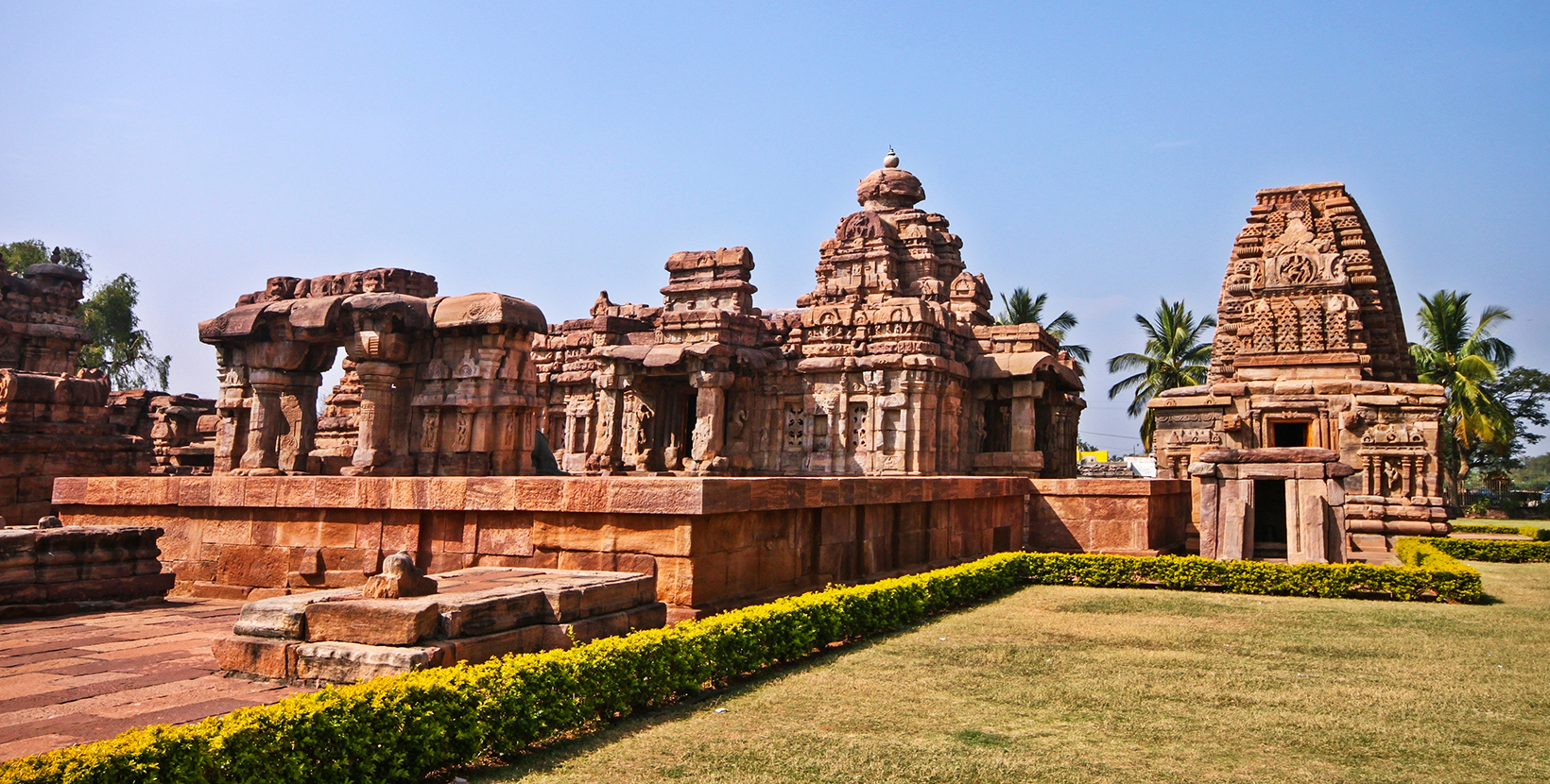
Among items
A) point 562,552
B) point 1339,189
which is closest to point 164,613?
point 562,552

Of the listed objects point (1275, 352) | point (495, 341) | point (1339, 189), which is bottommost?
point (495, 341)

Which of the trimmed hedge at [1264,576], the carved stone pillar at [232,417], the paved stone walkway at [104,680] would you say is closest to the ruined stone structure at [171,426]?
the carved stone pillar at [232,417]

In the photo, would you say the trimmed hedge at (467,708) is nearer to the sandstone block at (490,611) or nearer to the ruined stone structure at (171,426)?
the sandstone block at (490,611)

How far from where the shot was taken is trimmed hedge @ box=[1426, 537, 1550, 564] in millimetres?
16328

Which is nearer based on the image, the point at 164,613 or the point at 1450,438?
the point at 164,613

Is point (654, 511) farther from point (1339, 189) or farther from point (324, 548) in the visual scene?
point (1339, 189)

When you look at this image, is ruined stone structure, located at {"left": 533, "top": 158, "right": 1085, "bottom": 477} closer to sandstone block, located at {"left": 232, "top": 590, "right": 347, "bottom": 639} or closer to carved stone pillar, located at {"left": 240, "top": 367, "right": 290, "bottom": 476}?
carved stone pillar, located at {"left": 240, "top": 367, "right": 290, "bottom": 476}

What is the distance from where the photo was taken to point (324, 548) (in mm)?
8211

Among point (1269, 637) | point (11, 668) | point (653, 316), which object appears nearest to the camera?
point (11, 668)

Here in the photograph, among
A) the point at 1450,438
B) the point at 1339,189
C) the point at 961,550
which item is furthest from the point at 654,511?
the point at 1450,438

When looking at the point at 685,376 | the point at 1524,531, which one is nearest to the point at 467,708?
the point at 685,376

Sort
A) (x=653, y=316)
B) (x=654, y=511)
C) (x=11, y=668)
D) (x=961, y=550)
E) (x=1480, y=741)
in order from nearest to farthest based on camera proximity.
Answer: (x=1480, y=741)
(x=11, y=668)
(x=654, y=511)
(x=961, y=550)
(x=653, y=316)

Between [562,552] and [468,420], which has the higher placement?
[468,420]

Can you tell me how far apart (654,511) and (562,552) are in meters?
0.89
